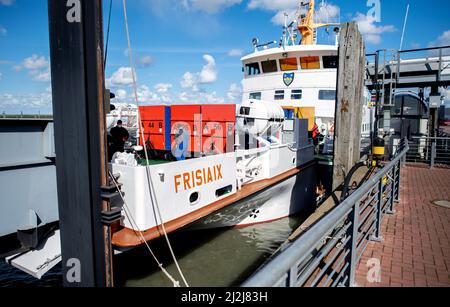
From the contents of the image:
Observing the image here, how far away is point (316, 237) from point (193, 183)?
3.14 metres

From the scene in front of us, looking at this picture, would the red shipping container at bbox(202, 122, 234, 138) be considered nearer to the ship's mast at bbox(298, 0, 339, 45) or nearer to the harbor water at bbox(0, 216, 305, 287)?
the harbor water at bbox(0, 216, 305, 287)

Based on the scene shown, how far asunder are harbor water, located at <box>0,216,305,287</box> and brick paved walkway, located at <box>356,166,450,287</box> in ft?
8.41

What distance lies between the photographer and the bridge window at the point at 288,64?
1312 cm

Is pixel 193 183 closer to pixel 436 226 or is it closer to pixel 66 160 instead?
pixel 66 160

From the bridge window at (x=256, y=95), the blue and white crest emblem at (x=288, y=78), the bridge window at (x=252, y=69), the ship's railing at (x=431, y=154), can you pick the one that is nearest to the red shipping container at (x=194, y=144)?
the ship's railing at (x=431, y=154)

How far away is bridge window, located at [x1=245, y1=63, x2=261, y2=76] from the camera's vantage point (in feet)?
47.0

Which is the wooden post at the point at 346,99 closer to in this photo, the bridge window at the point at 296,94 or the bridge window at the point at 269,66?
the bridge window at the point at 296,94

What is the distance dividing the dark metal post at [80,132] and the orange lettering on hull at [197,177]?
5.40 ft

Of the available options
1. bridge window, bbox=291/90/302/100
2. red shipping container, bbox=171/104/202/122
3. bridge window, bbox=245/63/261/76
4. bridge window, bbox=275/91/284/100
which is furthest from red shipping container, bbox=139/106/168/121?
bridge window, bbox=245/63/261/76

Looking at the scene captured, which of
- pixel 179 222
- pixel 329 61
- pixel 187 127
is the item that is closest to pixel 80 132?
pixel 179 222

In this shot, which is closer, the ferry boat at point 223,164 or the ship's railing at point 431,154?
the ferry boat at point 223,164

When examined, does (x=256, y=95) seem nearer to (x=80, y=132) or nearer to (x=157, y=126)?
(x=157, y=126)

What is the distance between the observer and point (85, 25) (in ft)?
8.49
